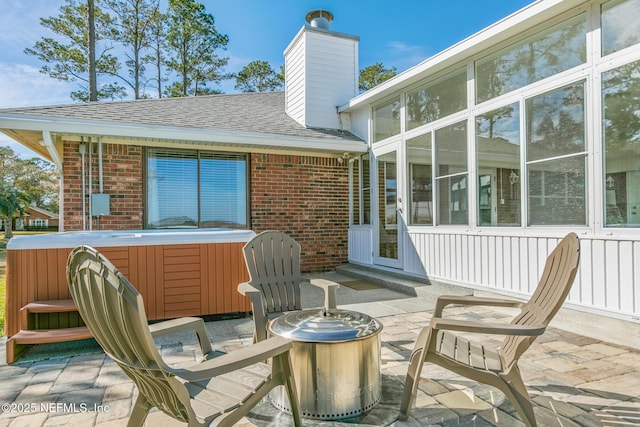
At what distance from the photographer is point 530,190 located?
427 centimetres

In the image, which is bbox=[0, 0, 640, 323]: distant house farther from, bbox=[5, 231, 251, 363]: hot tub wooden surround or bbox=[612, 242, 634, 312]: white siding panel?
bbox=[5, 231, 251, 363]: hot tub wooden surround

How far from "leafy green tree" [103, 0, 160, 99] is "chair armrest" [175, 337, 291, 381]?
702 inches

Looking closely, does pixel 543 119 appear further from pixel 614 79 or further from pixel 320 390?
pixel 320 390

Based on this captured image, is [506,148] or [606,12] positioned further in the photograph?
[506,148]

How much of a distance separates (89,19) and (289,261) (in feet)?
51.0

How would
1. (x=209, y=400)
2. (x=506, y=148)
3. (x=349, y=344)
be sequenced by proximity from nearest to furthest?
(x=209, y=400) → (x=349, y=344) → (x=506, y=148)

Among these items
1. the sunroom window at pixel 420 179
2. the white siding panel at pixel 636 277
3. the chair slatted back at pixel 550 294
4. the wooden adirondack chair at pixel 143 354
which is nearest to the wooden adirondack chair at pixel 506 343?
the chair slatted back at pixel 550 294

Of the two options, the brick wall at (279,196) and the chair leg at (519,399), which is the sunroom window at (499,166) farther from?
the brick wall at (279,196)

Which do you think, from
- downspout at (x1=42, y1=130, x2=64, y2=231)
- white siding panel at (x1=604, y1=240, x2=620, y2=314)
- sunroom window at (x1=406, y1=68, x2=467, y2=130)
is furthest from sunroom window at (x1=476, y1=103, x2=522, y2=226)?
downspout at (x1=42, y1=130, x2=64, y2=231)

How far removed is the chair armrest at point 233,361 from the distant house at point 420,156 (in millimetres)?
3420

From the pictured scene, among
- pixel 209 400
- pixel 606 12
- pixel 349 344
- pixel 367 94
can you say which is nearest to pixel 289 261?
pixel 349 344

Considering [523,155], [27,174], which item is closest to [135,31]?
[523,155]

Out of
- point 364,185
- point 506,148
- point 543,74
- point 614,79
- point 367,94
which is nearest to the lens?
point 614,79

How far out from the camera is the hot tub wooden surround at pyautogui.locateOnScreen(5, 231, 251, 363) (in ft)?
10.9
